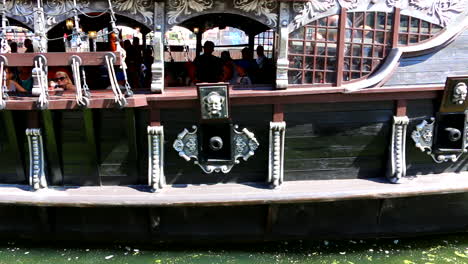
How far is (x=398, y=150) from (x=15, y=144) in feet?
11.5

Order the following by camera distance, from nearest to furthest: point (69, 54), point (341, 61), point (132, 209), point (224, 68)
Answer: point (69, 54), point (341, 61), point (132, 209), point (224, 68)

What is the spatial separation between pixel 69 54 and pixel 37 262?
6.47ft

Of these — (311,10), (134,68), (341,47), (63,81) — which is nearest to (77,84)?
(63,81)

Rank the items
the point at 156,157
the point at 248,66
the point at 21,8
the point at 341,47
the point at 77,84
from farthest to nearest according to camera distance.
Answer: the point at 248,66 → the point at 156,157 → the point at 341,47 → the point at 21,8 → the point at 77,84

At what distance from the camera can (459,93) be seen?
364cm

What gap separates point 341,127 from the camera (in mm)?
3764

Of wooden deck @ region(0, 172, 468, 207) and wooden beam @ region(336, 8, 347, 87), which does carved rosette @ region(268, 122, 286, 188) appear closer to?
wooden deck @ region(0, 172, 468, 207)

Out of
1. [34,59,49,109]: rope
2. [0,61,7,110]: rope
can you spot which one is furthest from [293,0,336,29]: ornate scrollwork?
[0,61,7,110]: rope

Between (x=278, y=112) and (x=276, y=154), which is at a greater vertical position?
(x=278, y=112)

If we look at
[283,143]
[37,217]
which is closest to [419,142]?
[283,143]

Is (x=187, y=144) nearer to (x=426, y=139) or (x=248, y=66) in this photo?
(x=248, y=66)

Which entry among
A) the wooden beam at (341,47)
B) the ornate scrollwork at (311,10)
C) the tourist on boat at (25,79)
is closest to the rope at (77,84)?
the tourist on boat at (25,79)

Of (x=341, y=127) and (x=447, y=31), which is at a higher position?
(x=447, y=31)

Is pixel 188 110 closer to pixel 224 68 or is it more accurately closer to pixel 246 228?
pixel 224 68
